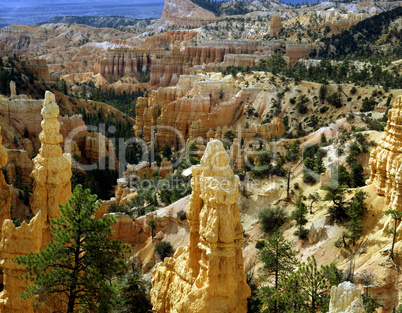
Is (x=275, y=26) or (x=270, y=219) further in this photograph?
(x=275, y=26)

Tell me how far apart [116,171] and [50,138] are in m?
30.1

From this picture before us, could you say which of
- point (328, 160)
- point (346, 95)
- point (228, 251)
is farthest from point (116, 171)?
point (228, 251)

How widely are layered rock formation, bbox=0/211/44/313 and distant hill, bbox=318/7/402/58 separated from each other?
263 ft

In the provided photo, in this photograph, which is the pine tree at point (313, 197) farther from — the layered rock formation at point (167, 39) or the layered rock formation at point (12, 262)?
the layered rock formation at point (167, 39)

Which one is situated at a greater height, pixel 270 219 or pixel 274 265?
pixel 274 265

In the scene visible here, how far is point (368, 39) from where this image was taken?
9412cm

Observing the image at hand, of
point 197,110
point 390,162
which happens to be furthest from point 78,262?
point 197,110

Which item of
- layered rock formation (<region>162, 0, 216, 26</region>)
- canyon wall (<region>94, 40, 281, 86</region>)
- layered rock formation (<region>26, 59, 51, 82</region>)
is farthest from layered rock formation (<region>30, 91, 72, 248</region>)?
layered rock formation (<region>162, 0, 216, 26</region>)

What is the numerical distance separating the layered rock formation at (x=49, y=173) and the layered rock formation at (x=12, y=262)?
210 cm

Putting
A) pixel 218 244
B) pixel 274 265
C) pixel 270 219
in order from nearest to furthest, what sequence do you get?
pixel 218 244, pixel 274 265, pixel 270 219

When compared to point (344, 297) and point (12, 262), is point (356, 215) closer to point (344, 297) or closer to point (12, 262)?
point (344, 297)

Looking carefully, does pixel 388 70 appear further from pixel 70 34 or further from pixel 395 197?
pixel 70 34

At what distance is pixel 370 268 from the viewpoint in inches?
732

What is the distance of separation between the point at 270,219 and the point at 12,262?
625 inches
